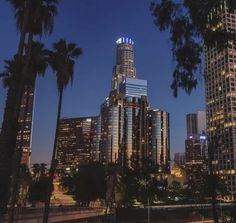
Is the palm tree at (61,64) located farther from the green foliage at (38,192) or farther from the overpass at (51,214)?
the green foliage at (38,192)

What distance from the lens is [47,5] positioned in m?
27.0

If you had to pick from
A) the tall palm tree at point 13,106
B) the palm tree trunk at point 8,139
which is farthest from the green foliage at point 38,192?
the palm tree trunk at point 8,139

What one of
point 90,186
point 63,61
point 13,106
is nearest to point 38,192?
point 90,186

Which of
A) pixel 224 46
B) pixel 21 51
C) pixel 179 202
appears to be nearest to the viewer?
pixel 224 46

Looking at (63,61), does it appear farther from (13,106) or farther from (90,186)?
(90,186)

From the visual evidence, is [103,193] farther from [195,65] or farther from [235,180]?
[235,180]

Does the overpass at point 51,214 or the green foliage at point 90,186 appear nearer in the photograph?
the overpass at point 51,214

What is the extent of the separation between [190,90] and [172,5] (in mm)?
3084

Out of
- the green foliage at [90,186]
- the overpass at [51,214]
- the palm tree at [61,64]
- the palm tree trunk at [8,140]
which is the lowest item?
the overpass at [51,214]

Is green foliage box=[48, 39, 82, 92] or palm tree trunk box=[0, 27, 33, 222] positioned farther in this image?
green foliage box=[48, 39, 82, 92]

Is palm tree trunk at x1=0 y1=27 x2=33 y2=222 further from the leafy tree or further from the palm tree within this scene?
the palm tree

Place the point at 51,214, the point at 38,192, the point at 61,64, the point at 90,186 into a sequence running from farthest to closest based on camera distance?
the point at 38,192, the point at 90,186, the point at 51,214, the point at 61,64

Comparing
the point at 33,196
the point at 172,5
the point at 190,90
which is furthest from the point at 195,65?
the point at 33,196

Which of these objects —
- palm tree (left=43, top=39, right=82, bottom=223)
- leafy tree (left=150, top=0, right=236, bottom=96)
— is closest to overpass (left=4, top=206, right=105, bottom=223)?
palm tree (left=43, top=39, right=82, bottom=223)
